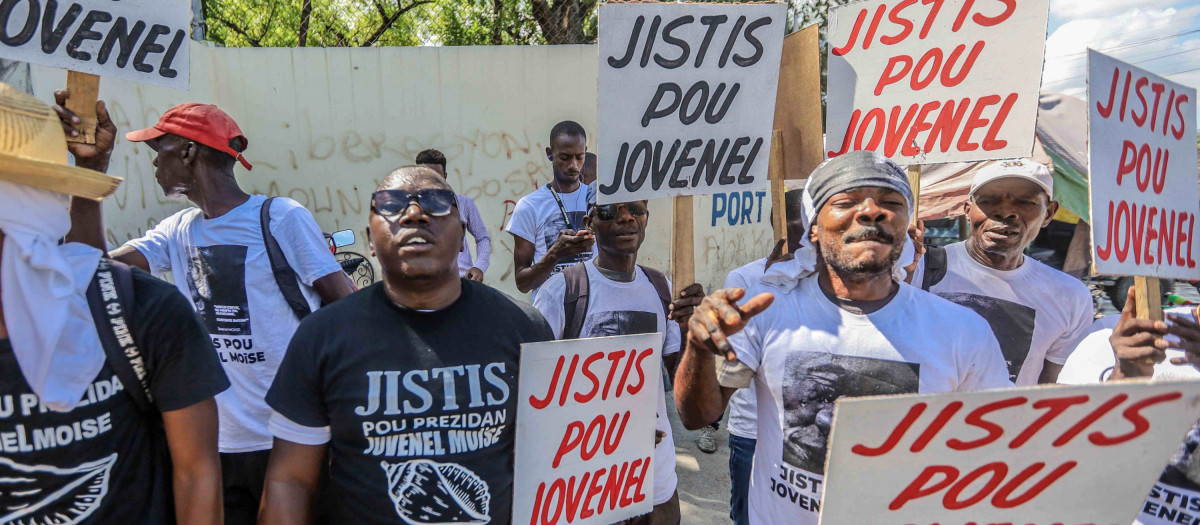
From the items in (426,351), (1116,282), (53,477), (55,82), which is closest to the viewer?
(53,477)

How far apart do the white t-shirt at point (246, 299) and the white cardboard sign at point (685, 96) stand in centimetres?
115

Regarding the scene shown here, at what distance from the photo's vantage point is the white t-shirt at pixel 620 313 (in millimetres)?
2516

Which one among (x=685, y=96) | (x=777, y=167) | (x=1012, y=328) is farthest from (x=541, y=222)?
(x=1012, y=328)

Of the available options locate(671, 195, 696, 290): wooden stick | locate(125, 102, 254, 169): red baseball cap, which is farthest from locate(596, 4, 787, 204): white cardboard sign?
locate(125, 102, 254, 169): red baseball cap

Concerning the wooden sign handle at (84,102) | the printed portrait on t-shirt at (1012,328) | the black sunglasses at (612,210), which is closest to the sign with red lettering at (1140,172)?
the printed portrait on t-shirt at (1012,328)

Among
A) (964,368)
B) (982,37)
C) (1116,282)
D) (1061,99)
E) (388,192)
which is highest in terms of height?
(1061,99)

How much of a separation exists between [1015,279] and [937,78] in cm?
81

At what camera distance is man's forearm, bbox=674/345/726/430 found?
69.7 inches

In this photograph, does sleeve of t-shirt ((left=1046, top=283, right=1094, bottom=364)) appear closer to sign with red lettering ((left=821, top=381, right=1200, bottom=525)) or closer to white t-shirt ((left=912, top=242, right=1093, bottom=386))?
white t-shirt ((left=912, top=242, right=1093, bottom=386))

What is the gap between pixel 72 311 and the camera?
1.41 m

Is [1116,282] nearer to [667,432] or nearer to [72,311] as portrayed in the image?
[667,432]

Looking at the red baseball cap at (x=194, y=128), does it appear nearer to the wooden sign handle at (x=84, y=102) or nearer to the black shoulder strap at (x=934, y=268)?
the wooden sign handle at (x=84, y=102)

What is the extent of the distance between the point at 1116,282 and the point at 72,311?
10897 mm

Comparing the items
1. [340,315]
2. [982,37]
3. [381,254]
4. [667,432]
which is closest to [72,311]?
[340,315]
